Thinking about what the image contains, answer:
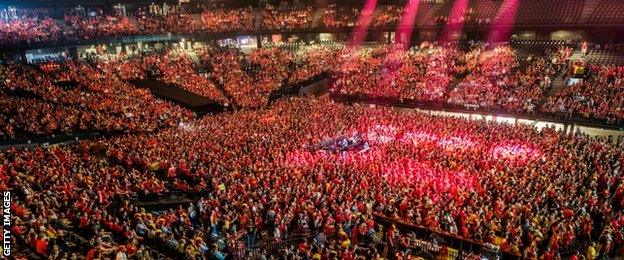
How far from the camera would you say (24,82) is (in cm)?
3219

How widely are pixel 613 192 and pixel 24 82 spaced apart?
34.1 m

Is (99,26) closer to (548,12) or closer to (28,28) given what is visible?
(28,28)

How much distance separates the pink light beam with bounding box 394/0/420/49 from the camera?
46.1 m

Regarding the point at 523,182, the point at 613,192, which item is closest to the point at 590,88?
the point at 613,192

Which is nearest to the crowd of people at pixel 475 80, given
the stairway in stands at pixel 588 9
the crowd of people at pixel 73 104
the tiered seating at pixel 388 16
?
the stairway in stands at pixel 588 9

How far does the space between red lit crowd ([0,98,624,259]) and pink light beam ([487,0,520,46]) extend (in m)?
18.9

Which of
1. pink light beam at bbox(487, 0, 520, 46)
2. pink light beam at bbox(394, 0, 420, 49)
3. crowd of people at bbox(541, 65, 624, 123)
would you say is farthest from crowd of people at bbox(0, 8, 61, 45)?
crowd of people at bbox(541, 65, 624, 123)

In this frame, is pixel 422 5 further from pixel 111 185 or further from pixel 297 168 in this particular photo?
pixel 111 185

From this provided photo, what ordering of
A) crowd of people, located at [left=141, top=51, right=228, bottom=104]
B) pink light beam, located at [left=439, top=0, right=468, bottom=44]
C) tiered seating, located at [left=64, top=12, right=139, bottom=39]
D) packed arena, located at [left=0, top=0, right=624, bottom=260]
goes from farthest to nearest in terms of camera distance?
tiered seating, located at [left=64, top=12, right=139, bottom=39] → pink light beam, located at [left=439, top=0, right=468, bottom=44] → crowd of people, located at [left=141, top=51, right=228, bottom=104] → packed arena, located at [left=0, top=0, right=624, bottom=260]

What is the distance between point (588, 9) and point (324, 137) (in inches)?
1084

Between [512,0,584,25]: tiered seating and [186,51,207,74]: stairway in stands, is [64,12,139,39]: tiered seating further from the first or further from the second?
[512,0,584,25]: tiered seating

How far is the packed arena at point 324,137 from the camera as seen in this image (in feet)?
47.2

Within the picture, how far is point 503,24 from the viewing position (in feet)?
134

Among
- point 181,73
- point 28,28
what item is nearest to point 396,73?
point 181,73
